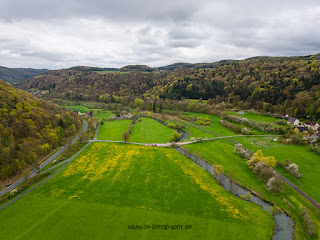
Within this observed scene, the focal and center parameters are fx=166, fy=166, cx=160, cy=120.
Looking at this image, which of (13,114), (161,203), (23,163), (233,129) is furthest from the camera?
(233,129)

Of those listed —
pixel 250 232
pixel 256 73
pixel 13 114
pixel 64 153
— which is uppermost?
pixel 256 73

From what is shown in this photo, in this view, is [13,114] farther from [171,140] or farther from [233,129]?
[233,129]

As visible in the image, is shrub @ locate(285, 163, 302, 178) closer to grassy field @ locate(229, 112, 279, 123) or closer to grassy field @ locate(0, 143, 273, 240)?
grassy field @ locate(0, 143, 273, 240)

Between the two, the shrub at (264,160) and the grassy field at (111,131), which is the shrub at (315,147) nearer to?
the shrub at (264,160)

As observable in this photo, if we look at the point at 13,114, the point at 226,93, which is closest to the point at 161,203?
the point at 13,114

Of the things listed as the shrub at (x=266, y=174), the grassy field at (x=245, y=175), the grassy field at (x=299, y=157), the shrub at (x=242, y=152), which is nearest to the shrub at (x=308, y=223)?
the grassy field at (x=245, y=175)

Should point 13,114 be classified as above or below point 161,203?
above

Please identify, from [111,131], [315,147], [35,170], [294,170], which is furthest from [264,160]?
[111,131]
